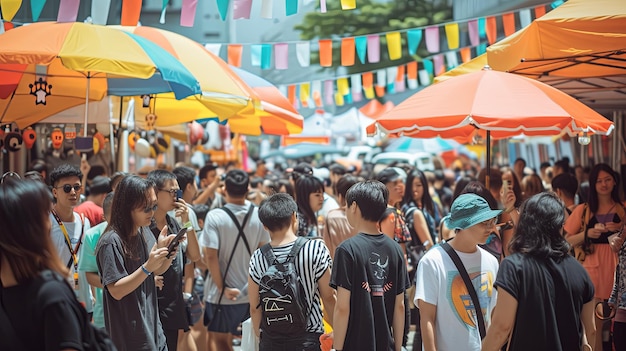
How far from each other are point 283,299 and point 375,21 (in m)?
26.6

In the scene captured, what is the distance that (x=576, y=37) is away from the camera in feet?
22.4

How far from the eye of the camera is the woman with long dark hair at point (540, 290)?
175 inches

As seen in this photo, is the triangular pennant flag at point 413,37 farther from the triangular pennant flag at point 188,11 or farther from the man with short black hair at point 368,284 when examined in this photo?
the man with short black hair at point 368,284

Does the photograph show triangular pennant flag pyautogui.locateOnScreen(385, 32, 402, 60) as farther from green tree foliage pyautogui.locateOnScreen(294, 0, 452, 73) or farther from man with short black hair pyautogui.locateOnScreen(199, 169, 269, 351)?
green tree foliage pyautogui.locateOnScreen(294, 0, 452, 73)

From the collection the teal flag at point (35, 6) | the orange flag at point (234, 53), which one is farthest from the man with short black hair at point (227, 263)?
the orange flag at point (234, 53)

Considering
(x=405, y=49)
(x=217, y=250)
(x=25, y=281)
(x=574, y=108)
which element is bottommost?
(x=217, y=250)

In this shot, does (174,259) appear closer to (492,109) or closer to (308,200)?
(308,200)

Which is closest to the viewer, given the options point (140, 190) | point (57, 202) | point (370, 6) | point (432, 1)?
point (140, 190)

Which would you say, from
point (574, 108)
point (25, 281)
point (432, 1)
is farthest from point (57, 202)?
point (432, 1)

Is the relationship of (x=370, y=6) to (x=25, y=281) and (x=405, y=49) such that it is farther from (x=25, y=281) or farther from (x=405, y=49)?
(x=25, y=281)

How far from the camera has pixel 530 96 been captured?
7.14 m

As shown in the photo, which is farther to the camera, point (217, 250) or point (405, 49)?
point (405, 49)

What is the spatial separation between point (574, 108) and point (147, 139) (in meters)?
8.24

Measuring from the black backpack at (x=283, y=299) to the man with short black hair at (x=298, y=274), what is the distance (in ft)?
0.08
